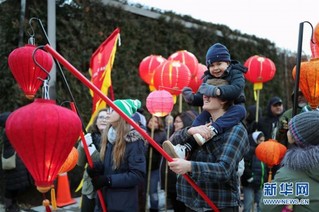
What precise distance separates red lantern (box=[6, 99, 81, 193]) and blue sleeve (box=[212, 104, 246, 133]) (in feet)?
2.88

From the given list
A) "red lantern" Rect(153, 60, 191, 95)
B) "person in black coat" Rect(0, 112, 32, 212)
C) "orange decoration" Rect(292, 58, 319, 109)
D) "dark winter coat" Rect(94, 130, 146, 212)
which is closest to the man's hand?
"dark winter coat" Rect(94, 130, 146, 212)

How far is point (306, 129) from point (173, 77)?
10.7 ft

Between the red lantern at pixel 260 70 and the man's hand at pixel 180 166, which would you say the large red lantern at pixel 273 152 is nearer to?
the man's hand at pixel 180 166

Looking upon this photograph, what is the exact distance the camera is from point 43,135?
1480mm

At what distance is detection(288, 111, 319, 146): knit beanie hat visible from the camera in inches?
73.0

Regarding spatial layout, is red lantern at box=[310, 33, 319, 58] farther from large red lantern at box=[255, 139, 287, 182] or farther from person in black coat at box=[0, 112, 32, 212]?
person in black coat at box=[0, 112, 32, 212]

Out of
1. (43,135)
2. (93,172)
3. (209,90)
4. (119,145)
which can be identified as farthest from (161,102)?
(43,135)

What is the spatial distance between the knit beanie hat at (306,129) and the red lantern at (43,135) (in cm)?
115

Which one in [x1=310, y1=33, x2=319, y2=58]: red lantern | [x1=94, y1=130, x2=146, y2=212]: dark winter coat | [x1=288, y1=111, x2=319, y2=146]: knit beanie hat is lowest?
[x1=94, y1=130, x2=146, y2=212]: dark winter coat

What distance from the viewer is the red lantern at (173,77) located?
5020mm

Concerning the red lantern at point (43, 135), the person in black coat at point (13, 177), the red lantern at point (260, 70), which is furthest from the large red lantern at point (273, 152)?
the red lantern at point (260, 70)

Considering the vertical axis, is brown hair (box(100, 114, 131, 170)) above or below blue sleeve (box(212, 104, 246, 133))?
below

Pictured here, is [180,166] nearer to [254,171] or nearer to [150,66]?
[254,171]

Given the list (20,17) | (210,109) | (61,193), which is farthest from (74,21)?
(210,109)
